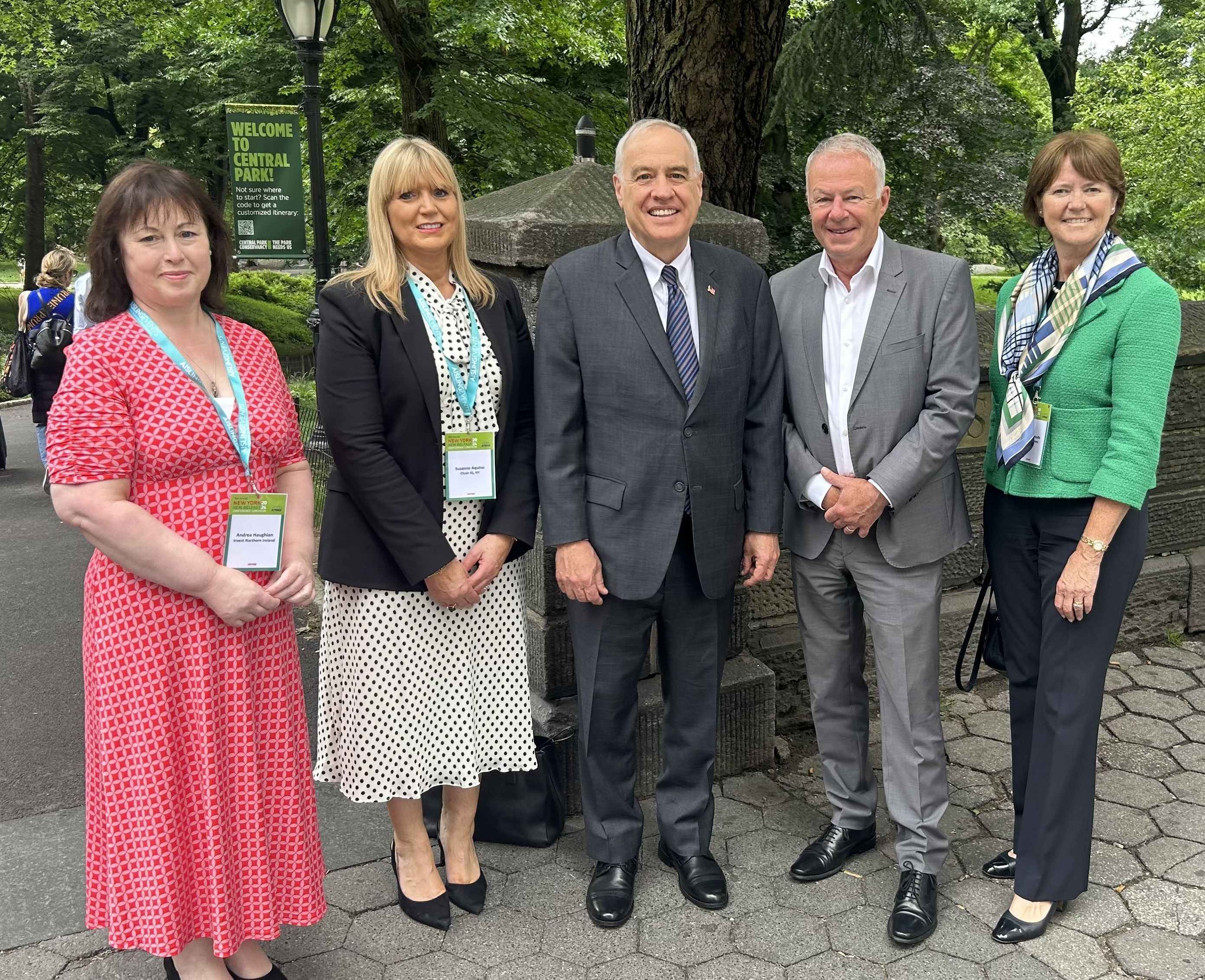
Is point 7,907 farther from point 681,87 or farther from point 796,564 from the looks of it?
point 681,87

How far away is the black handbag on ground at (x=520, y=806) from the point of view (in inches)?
137

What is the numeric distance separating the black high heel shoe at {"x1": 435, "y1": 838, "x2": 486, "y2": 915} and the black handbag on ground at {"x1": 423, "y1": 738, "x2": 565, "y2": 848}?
0.79 ft

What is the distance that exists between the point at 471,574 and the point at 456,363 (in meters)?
0.58

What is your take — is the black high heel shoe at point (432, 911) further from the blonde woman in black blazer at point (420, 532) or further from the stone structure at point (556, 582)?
the stone structure at point (556, 582)

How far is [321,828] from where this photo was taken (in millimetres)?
3732

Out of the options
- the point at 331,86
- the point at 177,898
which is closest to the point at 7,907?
the point at 177,898

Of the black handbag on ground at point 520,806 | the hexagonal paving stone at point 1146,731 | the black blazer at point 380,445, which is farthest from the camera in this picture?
the hexagonal paving stone at point 1146,731

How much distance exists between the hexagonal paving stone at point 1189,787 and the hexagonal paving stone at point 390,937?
259cm

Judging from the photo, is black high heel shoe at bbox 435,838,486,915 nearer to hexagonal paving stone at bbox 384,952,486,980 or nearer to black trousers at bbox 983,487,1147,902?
hexagonal paving stone at bbox 384,952,486,980

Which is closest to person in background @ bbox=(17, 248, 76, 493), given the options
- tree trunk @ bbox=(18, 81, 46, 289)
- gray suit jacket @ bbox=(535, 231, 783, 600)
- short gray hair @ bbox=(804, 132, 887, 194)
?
gray suit jacket @ bbox=(535, 231, 783, 600)

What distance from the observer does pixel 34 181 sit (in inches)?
976

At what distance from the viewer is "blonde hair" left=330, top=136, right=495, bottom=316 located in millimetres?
2811

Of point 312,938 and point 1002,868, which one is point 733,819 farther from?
Result: point 312,938

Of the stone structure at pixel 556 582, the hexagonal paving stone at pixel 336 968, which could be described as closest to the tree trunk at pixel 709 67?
the stone structure at pixel 556 582
